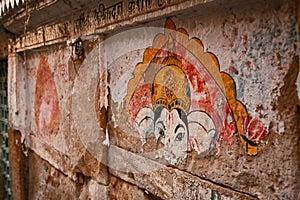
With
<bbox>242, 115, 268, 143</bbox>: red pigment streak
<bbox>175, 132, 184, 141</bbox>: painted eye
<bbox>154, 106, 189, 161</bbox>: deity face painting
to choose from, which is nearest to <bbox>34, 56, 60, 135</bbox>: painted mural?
<bbox>154, 106, 189, 161</bbox>: deity face painting

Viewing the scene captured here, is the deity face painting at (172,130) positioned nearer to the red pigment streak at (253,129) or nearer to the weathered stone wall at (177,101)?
the weathered stone wall at (177,101)

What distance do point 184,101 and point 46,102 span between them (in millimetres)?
2190

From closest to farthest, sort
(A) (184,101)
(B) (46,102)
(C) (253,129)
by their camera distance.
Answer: (C) (253,129)
(A) (184,101)
(B) (46,102)

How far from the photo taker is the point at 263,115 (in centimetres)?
149

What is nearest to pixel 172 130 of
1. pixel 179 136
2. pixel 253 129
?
pixel 179 136

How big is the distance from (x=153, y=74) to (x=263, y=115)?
83 centimetres

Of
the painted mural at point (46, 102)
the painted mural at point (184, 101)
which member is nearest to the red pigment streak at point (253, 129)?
the painted mural at point (184, 101)

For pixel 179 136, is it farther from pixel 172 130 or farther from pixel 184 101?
pixel 184 101

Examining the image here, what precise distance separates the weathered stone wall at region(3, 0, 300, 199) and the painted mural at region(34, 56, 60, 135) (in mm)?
36

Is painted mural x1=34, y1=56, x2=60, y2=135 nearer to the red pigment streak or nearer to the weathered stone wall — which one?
the weathered stone wall

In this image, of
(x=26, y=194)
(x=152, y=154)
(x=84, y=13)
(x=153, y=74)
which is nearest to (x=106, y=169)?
(x=152, y=154)

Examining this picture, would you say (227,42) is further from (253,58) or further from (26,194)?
(26,194)

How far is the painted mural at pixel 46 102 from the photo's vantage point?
360 centimetres

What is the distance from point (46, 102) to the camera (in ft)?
12.7
